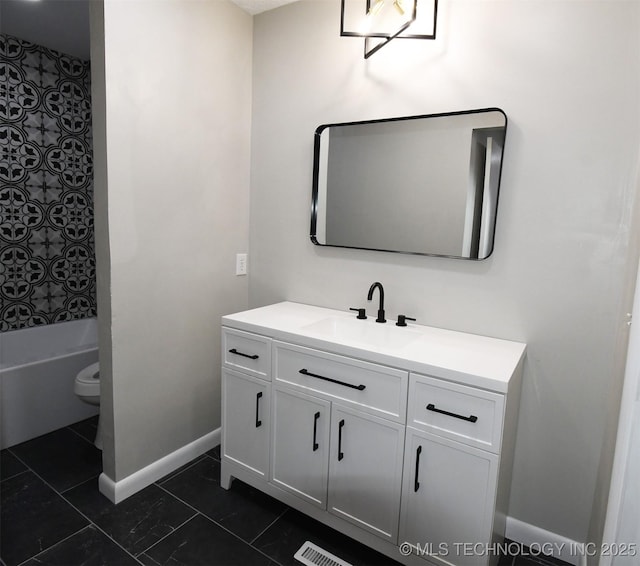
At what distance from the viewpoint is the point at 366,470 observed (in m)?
1.69

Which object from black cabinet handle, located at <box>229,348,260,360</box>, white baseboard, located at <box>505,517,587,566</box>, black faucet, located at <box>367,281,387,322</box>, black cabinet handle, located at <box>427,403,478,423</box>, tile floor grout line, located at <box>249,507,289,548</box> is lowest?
tile floor grout line, located at <box>249,507,289,548</box>

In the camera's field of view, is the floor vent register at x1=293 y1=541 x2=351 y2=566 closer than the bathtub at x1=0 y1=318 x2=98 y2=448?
Yes

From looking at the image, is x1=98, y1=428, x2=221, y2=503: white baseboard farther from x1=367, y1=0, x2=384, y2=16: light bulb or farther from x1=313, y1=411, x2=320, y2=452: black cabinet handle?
x1=367, y1=0, x2=384, y2=16: light bulb

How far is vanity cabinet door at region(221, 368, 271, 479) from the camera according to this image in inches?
77.4

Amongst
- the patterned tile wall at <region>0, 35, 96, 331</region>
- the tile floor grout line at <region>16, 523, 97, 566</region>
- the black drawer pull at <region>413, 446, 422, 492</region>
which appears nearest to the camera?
the black drawer pull at <region>413, 446, 422, 492</region>

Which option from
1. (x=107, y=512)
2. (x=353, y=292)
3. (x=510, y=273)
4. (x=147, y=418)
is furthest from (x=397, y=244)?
(x=107, y=512)

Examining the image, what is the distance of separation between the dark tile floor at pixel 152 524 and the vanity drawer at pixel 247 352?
26.3 inches

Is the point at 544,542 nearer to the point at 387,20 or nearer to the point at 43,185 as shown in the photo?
the point at 387,20

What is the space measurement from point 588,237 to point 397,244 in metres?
0.79

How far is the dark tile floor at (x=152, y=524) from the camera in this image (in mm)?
1710

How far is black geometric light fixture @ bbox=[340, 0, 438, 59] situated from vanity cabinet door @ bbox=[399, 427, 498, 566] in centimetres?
162

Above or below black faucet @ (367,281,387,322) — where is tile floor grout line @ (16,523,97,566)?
below

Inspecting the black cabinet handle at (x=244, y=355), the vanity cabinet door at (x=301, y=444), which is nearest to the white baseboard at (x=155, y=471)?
the vanity cabinet door at (x=301, y=444)

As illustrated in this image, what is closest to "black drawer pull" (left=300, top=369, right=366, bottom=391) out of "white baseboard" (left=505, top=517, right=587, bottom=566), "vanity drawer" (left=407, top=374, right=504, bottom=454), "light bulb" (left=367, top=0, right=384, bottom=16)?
"vanity drawer" (left=407, top=374, right=504, bottom=454)
